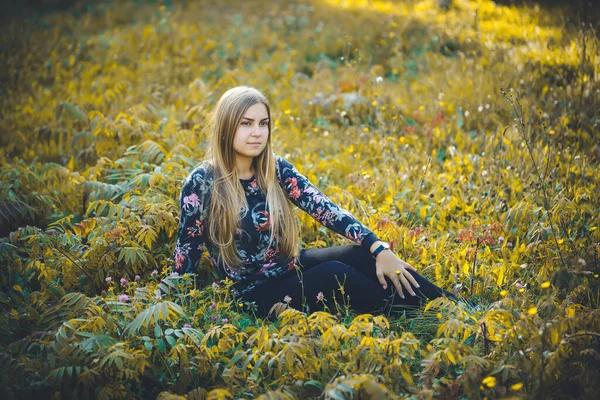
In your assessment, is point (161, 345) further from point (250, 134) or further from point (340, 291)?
point (250, 134)

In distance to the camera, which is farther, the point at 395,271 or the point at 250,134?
the point at 250,134

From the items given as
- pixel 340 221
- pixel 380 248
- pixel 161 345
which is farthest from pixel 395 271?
pixel 161 345

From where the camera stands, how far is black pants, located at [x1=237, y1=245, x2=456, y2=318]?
10.1ft

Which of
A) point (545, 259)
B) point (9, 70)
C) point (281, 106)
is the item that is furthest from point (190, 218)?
point (9, 70)

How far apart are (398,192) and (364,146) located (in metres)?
0.86

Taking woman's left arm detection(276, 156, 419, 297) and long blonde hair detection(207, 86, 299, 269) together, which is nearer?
woman's left arm detection(276, 156, 419, 297)

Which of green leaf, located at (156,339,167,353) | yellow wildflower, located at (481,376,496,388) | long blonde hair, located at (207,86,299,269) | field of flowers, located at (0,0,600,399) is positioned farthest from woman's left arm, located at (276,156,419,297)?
green leaf, located at (156,339,167,353)

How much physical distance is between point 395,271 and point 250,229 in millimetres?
923

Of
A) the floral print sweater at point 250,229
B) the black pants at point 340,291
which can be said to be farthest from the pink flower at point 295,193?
the black pants at point 340,291

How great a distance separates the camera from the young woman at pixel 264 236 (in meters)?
3.10

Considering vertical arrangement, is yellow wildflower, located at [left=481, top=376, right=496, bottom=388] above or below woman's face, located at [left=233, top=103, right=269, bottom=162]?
below

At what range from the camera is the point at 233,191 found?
3.21m

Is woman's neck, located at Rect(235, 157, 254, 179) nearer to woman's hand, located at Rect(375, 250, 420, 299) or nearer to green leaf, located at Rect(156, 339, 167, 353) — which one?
woman's hand, located at Rect(375, 250, 420, 299)

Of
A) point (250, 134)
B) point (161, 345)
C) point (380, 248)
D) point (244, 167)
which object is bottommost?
point (161, 345)
